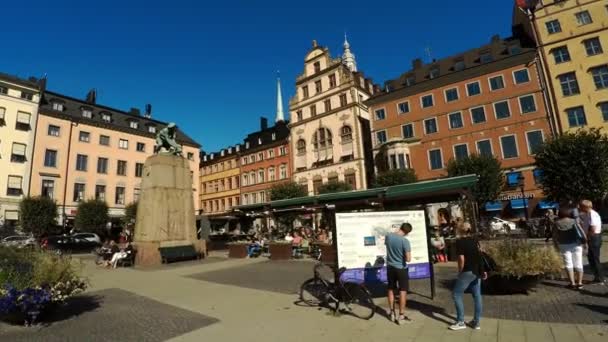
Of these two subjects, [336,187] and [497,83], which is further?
[336,187]

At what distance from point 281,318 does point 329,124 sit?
126 feet

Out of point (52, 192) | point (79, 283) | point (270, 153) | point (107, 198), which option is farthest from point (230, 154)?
point (79, 283)

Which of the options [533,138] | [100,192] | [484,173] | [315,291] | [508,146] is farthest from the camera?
[100,192]

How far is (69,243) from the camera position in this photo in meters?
25.6

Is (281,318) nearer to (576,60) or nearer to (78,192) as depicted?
(576,60)

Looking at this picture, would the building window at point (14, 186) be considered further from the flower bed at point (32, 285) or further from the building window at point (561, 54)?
the building window at point (561, 54)

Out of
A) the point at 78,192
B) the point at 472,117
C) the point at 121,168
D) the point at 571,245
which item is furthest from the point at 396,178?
the point at 78,192

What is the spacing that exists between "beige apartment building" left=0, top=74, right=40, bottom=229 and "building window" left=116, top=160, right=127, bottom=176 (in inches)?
386

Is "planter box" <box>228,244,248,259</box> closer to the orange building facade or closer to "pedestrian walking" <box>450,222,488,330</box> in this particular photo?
"pedestrian walking" <box>450,222,488,330</box>

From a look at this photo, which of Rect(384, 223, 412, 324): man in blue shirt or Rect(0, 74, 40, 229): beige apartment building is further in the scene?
Rect(0, 74, 40, 229): beige apartment building

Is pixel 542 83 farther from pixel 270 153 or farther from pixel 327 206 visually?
pixel 270 153

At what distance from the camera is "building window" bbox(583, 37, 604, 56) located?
30.4 m

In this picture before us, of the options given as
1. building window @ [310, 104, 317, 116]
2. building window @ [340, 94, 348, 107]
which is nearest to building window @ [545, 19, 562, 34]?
building window @ [340, 94, 348, 107]

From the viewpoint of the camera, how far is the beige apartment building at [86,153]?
39.3 m
